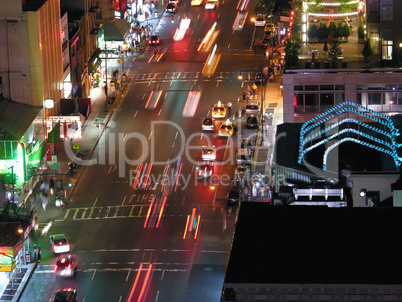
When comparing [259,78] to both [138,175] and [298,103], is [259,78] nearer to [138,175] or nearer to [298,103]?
[298,103]

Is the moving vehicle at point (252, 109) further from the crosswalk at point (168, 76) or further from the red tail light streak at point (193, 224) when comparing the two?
the red tail light streak at point (193, 224)

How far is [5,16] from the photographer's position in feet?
444

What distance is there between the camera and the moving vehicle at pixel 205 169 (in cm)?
13638

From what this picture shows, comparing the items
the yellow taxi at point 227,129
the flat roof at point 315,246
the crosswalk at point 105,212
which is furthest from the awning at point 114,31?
the flat roof at point 315,246

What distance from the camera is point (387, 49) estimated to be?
144750 millimetres

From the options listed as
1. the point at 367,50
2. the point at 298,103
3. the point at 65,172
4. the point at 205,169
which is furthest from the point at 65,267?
the point at 367,50

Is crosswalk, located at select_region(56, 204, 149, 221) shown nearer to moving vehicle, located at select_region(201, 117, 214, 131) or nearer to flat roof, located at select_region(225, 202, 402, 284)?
moving vehicle, located at select_region(201, 117, 214, 131)

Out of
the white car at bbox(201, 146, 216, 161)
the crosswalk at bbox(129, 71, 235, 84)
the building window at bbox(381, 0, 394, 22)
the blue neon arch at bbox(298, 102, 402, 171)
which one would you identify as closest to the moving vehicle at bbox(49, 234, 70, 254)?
the blue neon arch at bbox(298, 102, 402, 171)

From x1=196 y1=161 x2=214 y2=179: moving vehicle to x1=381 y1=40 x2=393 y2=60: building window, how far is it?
25.1 m

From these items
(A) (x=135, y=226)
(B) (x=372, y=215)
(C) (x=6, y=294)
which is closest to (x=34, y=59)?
(A) (x=135, y=226)

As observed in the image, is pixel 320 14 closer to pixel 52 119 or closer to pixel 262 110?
pixel 262 110

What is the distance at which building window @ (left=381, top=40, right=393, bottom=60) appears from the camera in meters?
144

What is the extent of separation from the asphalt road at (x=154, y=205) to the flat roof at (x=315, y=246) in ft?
84.7

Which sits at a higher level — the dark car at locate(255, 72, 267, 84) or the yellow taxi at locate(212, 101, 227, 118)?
the dark car at locate(255, 72, 267, 84)
